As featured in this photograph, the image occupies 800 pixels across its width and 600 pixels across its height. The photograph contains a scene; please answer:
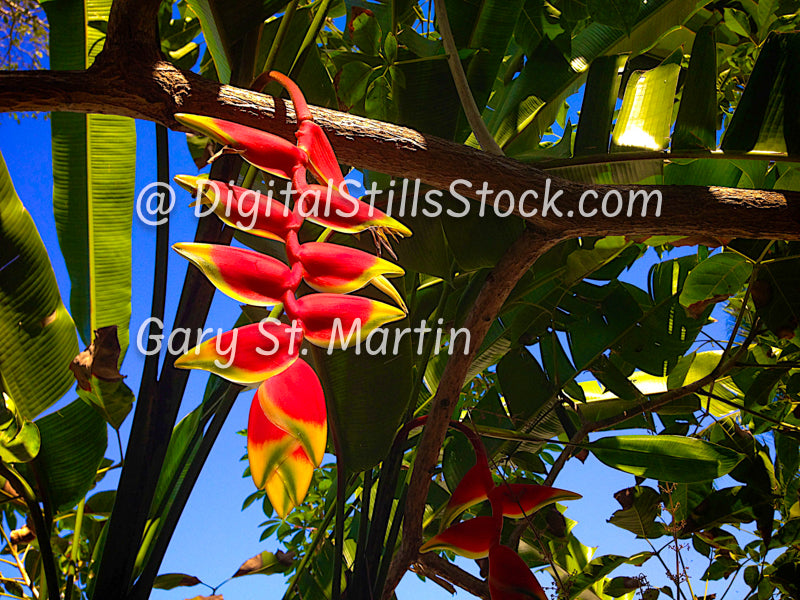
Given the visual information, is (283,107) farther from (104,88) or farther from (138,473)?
(138,473)

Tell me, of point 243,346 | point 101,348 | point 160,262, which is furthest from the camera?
point 160,262

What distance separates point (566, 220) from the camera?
560 millimetres

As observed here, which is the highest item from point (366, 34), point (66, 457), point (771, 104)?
point (366, 34)

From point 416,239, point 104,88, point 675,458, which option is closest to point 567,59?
point 416,239

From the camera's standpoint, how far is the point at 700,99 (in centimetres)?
66

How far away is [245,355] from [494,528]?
0.29 metres

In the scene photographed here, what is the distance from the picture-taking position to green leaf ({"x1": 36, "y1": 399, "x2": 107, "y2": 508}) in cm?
69

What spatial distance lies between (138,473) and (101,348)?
0.48 feet

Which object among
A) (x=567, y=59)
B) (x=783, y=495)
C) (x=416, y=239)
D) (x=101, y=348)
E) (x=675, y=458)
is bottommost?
(x=783, y=495)

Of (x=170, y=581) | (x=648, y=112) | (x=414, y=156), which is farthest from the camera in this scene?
(x=170, y=581)

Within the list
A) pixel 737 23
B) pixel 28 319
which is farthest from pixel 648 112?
pixel 28 319

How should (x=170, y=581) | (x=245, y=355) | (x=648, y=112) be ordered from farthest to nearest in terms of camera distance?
(x=170, y=581)
(x=648, y=112)
(x=245, y=355)

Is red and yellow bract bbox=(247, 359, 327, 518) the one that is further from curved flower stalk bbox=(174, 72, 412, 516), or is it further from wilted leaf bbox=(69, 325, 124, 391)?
wilted leaf bbox=(69, 325, 124, 391)

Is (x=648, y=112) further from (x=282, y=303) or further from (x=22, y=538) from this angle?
(x=22, y=538)
